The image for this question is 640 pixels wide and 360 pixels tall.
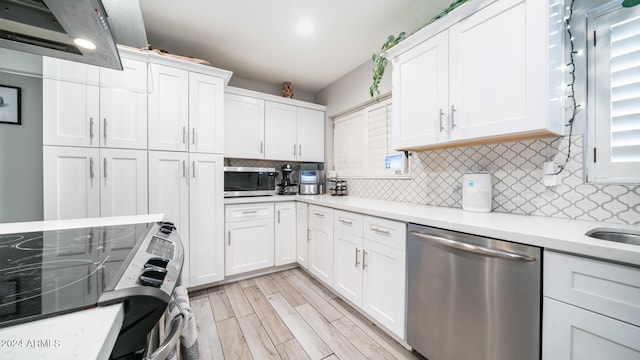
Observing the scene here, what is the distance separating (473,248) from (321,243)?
147 centimetres

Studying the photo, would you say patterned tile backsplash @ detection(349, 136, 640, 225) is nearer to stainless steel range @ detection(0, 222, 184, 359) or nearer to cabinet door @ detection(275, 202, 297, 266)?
cabinet door @ detection(275, 202, 297, 266)

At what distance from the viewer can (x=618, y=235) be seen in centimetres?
103

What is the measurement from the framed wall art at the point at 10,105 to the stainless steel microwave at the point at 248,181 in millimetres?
1606

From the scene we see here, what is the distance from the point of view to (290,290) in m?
2.29

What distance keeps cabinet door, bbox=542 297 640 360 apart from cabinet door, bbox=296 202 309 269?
200cm

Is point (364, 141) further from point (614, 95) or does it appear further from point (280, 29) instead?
point (614, 95)

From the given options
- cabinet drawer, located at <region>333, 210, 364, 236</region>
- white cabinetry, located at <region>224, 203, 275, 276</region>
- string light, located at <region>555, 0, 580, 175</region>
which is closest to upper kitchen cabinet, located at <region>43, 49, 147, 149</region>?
white cabinetry, located at <region>224, 203, 275, 276</region>

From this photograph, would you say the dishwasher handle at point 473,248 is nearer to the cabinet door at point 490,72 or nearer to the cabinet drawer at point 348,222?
the cabinet drawer at point 348,222

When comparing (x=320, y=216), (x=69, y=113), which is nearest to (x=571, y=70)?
(x=320, y=216)

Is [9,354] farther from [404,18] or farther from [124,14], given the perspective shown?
[404,18]

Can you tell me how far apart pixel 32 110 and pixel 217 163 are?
1470 mm

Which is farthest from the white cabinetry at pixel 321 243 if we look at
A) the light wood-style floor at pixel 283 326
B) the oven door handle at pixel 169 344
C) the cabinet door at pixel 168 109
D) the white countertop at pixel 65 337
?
the white countertop at pixel 65 337

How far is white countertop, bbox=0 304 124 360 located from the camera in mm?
337

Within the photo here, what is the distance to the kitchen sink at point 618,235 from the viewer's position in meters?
1.00
